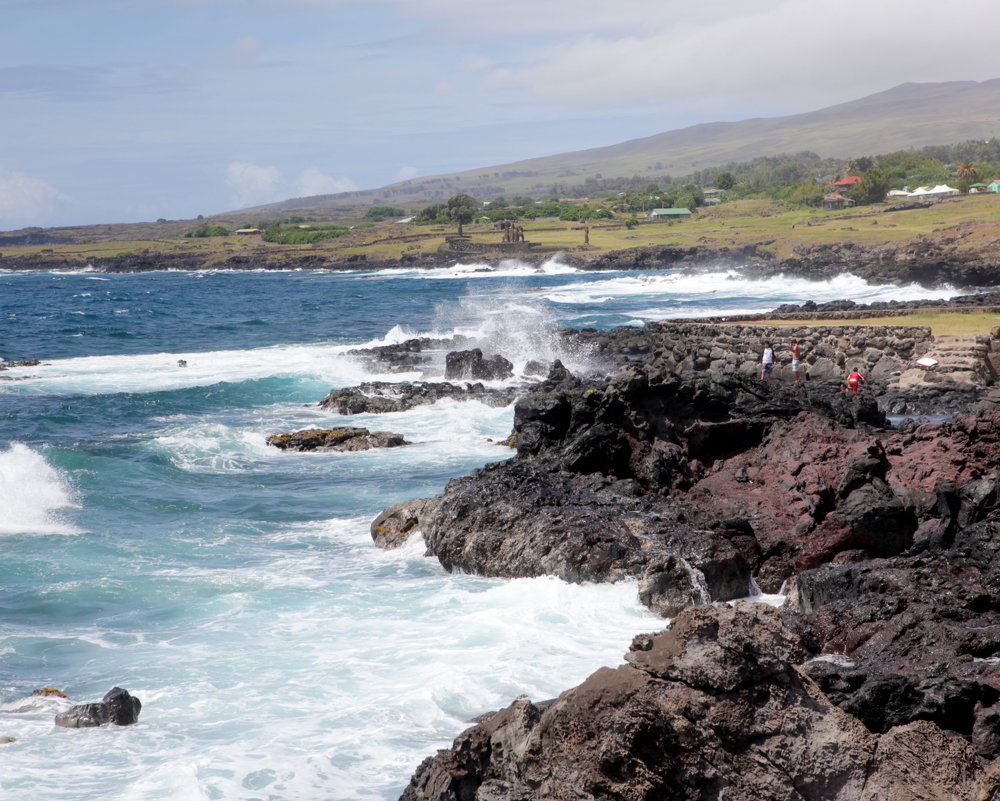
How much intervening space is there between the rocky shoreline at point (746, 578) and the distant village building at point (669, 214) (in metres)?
107

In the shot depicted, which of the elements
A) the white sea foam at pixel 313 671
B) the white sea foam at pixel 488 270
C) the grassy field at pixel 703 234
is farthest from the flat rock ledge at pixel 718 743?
the white sea foam at pixel 488 270

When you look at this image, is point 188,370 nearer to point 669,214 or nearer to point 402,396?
point 402,396

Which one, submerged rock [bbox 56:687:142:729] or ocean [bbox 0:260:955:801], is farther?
submerged rock [bbox 56:687:142:729]

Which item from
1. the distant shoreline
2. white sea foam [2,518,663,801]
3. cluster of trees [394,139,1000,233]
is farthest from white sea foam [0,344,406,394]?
cluster of trees [394,139,1000,233]

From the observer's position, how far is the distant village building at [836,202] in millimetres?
102000

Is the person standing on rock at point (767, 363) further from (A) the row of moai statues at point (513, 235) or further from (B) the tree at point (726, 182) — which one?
(B) the tree at point (726, 182)

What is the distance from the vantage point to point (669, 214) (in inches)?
5030

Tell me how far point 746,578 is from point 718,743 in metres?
→ 6.79

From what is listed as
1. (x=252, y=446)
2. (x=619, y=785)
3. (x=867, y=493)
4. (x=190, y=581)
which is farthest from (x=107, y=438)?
(x=619, y=785)

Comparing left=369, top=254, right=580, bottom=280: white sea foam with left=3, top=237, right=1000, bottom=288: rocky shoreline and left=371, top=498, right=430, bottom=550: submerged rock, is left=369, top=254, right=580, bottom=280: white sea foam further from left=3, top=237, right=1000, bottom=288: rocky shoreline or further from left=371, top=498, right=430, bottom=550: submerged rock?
left=371, top=498, right=430, bottom=550: submerged rock

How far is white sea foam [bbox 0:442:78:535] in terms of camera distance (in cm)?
1739

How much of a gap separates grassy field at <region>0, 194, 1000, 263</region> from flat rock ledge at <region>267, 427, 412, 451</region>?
4301 cm

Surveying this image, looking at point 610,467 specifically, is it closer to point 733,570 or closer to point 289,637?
point 733,570

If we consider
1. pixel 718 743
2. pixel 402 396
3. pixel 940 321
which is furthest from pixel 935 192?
pixel 718 743
